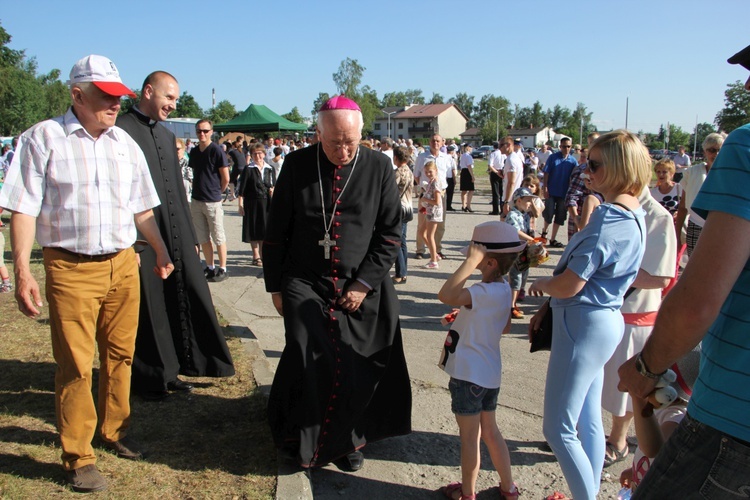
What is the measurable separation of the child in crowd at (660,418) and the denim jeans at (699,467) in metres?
0.29

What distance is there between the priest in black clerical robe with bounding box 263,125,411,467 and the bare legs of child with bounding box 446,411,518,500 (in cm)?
69

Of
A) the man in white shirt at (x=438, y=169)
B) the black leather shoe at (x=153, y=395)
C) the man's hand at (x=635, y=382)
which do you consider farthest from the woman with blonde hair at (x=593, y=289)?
the man in white shirt at (x=438, y=169)

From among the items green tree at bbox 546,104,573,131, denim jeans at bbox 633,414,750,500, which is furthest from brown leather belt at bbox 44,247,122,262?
green tree at bbox 546,104,573,131

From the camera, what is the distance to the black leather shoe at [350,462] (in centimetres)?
359

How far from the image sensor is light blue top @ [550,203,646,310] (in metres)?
2.71

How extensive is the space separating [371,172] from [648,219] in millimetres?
1666

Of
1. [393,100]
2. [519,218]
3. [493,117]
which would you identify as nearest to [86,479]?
[519,218]

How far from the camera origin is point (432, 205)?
9461mm

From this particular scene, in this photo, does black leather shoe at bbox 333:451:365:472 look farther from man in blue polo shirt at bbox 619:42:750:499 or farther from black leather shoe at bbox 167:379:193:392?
man in blue polo shirt at bbox 619:42:750:499

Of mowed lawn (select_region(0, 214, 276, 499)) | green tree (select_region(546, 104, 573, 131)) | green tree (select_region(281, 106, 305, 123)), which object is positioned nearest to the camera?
mowed lawn (select_region(0, 214, 276, 499))

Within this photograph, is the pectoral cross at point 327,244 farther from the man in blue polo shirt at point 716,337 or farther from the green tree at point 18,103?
the green tree at point 18,103

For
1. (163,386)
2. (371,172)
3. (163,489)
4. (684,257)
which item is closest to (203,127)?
(163,386)

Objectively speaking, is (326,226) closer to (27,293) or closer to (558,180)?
(27,293)

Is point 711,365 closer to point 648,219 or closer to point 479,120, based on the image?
point 648,219
